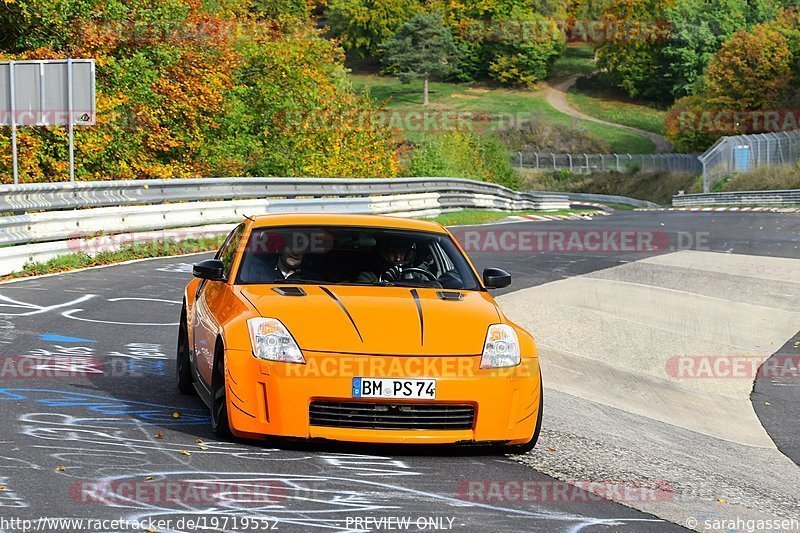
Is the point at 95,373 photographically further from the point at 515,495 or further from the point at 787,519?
the point at 787,519

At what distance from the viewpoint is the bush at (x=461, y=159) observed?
41.9 metres

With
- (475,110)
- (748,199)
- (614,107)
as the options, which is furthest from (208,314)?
(614,107)

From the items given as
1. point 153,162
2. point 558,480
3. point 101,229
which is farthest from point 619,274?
point 153,162

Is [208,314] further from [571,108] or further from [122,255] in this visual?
[571,108]

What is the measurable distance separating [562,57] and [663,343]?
140 m

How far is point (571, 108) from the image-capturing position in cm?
13312

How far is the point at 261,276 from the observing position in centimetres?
809

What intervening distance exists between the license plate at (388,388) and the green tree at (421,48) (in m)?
129

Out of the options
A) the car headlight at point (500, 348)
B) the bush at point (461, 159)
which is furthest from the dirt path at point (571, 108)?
the car headlight at point (500, 348)

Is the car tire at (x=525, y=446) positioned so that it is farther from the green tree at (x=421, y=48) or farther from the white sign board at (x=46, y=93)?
the green tree at (x=421, y=48)

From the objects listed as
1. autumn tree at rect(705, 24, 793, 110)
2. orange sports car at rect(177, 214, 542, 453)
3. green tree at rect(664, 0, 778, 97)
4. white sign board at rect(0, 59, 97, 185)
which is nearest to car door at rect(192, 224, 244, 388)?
orange sports car at rect(177, 214, 542, 453)

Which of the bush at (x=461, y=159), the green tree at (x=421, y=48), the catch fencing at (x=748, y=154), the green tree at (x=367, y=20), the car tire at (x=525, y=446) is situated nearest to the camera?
the car tire at (x=525, y=446)

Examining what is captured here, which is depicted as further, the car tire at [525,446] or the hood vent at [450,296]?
the hood vent at [450,296]

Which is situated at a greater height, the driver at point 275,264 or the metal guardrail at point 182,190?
the driver at point 275,264
